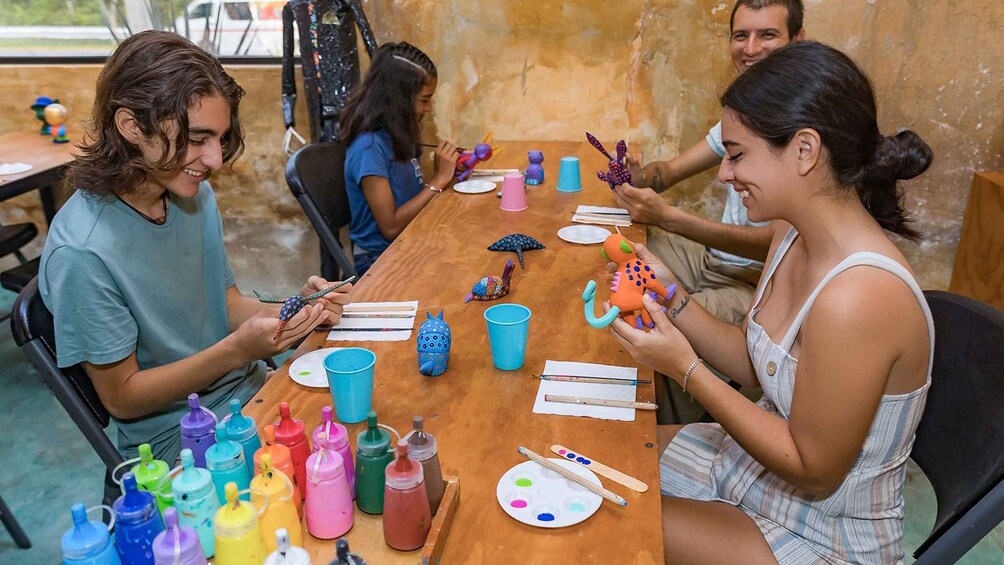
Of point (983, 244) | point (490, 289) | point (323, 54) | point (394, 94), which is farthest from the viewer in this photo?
point (323, 54)

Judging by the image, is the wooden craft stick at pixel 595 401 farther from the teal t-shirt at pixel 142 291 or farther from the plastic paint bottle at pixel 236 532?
the teal t-shirt at pixel 142 291

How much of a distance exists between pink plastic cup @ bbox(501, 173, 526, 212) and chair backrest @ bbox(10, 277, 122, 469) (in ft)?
4.65

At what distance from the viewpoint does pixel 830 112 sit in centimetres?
126

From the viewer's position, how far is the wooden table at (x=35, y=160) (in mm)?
2969

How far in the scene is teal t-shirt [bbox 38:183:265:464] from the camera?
1423 mm

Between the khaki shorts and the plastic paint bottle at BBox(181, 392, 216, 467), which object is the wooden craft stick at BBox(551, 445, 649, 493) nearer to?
the plastic paint bottle at BBox(181, 392, 216, 467)

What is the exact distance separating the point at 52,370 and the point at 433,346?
2.49ft

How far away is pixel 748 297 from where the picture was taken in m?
2.40

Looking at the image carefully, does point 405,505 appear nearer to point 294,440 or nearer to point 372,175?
point 294,440

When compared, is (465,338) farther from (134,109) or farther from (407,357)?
(134,109)

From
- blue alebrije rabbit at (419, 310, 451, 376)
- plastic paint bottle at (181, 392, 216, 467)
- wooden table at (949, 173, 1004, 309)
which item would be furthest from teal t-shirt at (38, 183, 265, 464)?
wooden table at (949, 173, 1004, 309)

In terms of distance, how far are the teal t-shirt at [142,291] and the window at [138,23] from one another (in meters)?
2.57

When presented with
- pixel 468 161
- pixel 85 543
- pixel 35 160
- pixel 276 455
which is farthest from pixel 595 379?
pixel 35 160

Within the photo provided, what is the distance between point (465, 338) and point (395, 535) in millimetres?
662
